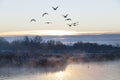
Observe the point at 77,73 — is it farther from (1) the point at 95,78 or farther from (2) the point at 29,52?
(2) the point at 29,52

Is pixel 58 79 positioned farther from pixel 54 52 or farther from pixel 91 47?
pixel 91 47

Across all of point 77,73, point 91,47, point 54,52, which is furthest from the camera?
point 91,47

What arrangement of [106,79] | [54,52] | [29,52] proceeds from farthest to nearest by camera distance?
[54,52]
[29,52]
[106,79]

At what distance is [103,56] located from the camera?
69875 mm

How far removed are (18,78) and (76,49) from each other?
37857mm

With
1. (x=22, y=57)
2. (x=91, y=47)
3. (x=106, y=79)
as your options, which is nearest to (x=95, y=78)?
(x=106, y=79)

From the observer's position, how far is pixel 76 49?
77125 mm

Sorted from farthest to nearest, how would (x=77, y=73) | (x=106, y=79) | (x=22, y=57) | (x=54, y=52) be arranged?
(x=54, y=52) < (x=22, y=57) < (x=77, y=73) < (x=106, y=79)

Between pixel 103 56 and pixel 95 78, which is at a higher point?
pixel 95 78

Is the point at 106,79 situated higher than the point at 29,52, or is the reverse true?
the point at 106,79

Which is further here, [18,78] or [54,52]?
[54,52]

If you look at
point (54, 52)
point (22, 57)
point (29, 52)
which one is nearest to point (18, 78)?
point (22, 57)

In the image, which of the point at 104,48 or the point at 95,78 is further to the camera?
the point at 104,48

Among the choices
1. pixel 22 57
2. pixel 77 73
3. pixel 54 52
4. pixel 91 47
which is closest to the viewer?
pixel 77 73
